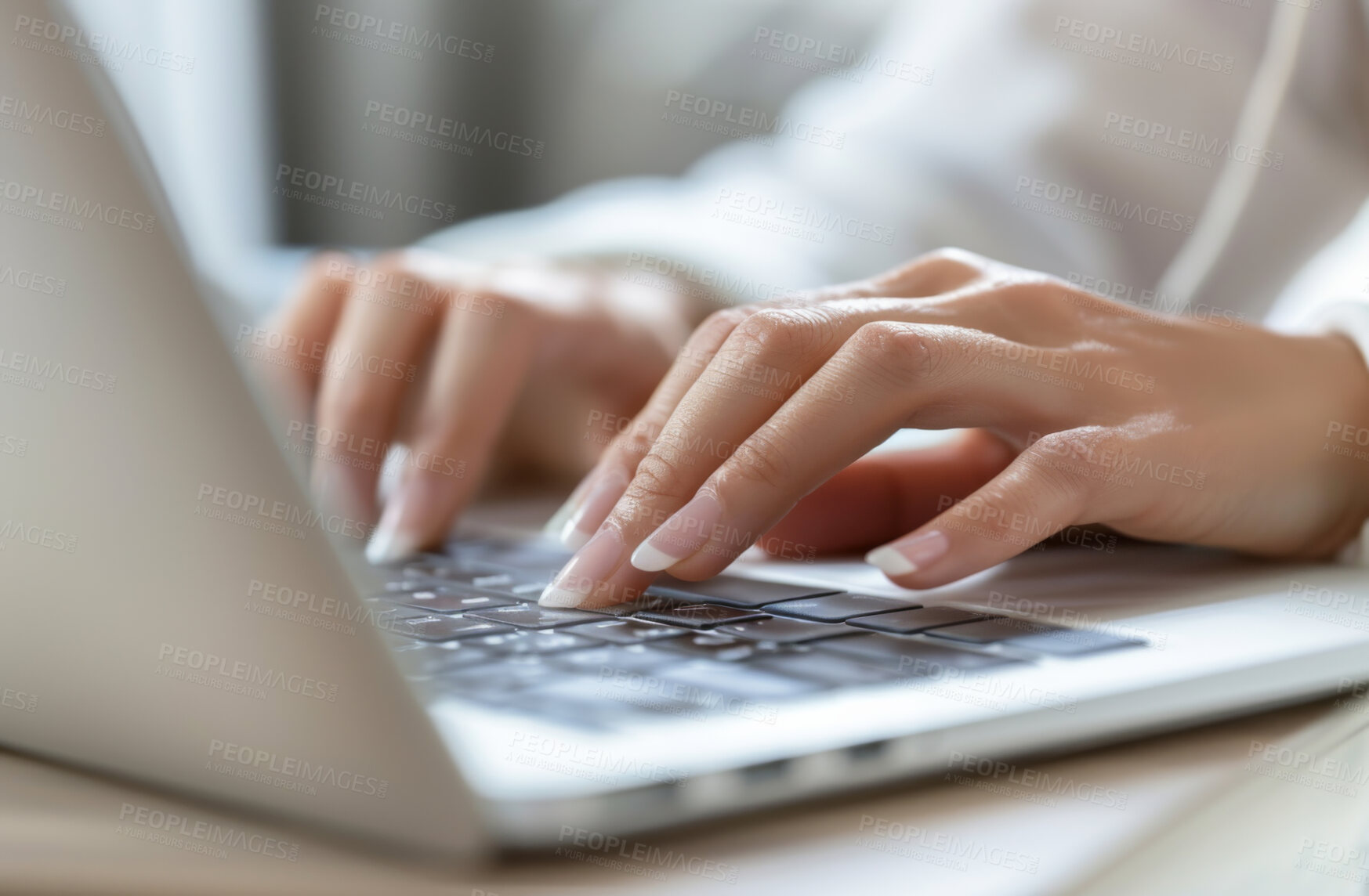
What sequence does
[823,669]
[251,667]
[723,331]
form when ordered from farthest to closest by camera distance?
1. [723,331]
2. [823,669]
3. [251,667]

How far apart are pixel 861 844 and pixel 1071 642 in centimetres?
16

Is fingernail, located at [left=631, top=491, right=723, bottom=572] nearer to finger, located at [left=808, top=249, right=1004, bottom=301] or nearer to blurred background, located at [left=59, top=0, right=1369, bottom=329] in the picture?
finger, located at [left=808, top=249, right=1004, bottom=301]

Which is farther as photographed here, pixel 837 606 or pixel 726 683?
pixel 837 606

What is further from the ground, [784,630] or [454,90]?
[454,90]

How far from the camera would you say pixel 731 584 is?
48 cm

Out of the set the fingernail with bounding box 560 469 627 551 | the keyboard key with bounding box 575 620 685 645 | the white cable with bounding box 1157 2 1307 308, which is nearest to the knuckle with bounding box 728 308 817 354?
the fingernail with bounding box 560 469 627 551

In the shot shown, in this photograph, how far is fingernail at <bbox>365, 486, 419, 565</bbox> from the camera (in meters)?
0.62

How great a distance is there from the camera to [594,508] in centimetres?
58

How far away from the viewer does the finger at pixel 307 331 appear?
0.92 meters

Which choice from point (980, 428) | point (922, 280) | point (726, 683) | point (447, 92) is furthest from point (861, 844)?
point (447, 92)

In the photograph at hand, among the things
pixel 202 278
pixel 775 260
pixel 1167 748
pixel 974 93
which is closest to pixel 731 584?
pixel 1167 748

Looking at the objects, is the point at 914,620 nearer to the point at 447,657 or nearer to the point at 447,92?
the point at 447,657

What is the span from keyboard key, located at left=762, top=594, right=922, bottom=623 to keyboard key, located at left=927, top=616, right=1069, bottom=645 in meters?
0.04

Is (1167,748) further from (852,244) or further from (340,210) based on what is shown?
(340,210)
